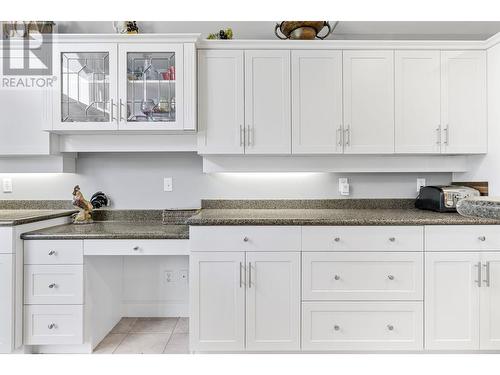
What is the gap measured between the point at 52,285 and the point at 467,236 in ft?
8.96

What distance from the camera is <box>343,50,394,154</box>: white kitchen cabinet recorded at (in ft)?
8.11

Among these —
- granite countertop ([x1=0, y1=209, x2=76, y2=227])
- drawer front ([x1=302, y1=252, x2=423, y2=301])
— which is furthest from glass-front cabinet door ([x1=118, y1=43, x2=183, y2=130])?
drawer front ([x1=302, y1=252, x2=423, y2=301])

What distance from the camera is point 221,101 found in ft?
8.11

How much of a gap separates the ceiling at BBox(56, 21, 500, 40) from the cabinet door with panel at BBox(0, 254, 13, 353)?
76.5 inches

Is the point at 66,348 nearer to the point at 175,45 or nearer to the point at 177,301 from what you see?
the point at 177,301

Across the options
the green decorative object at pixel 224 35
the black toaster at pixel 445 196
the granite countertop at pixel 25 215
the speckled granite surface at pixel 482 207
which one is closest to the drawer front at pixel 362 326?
the black toaster at pixel 445 196

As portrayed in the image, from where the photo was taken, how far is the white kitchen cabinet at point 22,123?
2471mm

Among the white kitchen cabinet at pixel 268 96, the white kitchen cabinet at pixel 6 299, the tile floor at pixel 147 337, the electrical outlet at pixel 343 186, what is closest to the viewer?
the white kitchen cabinet at pixel 6 299

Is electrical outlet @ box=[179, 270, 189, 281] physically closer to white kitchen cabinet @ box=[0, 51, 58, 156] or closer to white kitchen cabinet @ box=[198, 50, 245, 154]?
white kitchen cabinet @ box=[198, 50, 245, 154]

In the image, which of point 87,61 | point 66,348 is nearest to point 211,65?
point 87,61

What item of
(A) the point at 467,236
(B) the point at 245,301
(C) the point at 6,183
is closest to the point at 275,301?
(B) the point at 245,301

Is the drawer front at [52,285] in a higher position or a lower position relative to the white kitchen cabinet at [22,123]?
lower

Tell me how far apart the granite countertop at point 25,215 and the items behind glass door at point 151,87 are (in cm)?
95

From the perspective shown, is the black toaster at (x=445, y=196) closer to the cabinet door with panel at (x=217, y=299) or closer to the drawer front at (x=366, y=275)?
the drawer front at (x=366, y=275)
